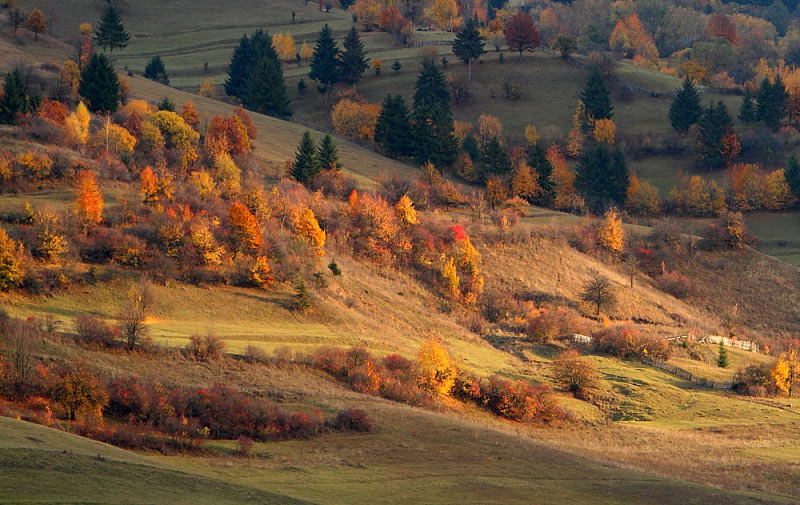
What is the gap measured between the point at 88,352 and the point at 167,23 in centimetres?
14438

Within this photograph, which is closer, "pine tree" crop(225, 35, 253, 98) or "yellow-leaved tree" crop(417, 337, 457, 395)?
"yellow-leaved tree" crop(417, 337, 457, 395)

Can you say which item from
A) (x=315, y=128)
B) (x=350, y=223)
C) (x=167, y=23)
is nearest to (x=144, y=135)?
(x=350, y=223)

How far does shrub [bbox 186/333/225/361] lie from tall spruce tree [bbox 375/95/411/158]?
249 ft

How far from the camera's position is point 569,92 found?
156625 mm

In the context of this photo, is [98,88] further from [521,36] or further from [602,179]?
[521,36]

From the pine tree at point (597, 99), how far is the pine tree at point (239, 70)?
165ft

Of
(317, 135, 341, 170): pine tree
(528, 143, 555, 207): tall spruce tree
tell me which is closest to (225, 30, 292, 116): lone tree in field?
(317, 135, 341, 170): pine tree

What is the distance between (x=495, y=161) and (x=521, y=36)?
48721 millimetres

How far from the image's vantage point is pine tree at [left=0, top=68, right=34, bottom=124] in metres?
99.2

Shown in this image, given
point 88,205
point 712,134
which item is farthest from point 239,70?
point 88,205

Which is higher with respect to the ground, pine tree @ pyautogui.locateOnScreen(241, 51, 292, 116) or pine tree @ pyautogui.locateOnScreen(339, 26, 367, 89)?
pine tree @ pyautogui.locateOnScreen(339, 26, 367, 89)

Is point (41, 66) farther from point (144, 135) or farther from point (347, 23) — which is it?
point (347, 23)

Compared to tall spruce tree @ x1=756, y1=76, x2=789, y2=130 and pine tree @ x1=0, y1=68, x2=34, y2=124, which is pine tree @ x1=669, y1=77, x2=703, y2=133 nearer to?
tall spruce tree @ x1=756, y1=76, x2=789, y2=130

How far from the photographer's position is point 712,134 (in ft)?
459
